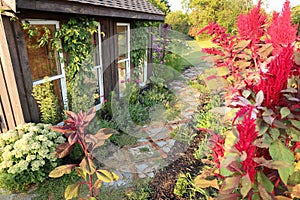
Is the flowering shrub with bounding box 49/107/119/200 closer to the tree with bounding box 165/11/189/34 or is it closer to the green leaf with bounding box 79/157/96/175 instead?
the green leaf with bounding box 79/157/96/175

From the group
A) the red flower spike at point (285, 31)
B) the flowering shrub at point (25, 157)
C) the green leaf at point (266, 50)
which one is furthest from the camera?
the flowering shrub at point (25, 157)

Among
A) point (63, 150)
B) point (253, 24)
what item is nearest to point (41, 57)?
point (63, 150)

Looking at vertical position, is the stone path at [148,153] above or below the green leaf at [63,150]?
below

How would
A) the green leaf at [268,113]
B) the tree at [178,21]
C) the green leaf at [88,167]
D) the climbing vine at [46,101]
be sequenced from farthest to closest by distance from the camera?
the tree at [178,21], the climbing vine at [46,101], the green leaf at [88,167], the green leaf at [268,113]

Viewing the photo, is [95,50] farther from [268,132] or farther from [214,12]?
[214,12]

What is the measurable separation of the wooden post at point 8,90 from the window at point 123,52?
2074 millimetres

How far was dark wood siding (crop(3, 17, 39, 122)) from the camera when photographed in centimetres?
222

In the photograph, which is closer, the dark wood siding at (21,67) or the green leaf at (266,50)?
the green leaf at (266,50)

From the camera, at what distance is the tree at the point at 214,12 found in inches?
723

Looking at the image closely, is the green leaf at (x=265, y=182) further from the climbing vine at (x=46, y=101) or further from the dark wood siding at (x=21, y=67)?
the dark wood siding at (x=21, y=67)

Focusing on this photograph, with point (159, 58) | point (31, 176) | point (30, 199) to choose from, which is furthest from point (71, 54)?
point (159, 58)

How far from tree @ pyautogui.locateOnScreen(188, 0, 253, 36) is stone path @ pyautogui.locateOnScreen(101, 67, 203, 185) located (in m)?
16.0

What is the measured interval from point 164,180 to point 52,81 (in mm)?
2163

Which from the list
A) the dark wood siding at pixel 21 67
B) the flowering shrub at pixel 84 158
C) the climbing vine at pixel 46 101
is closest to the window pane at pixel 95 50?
the climbing vine at pixel 46 101
